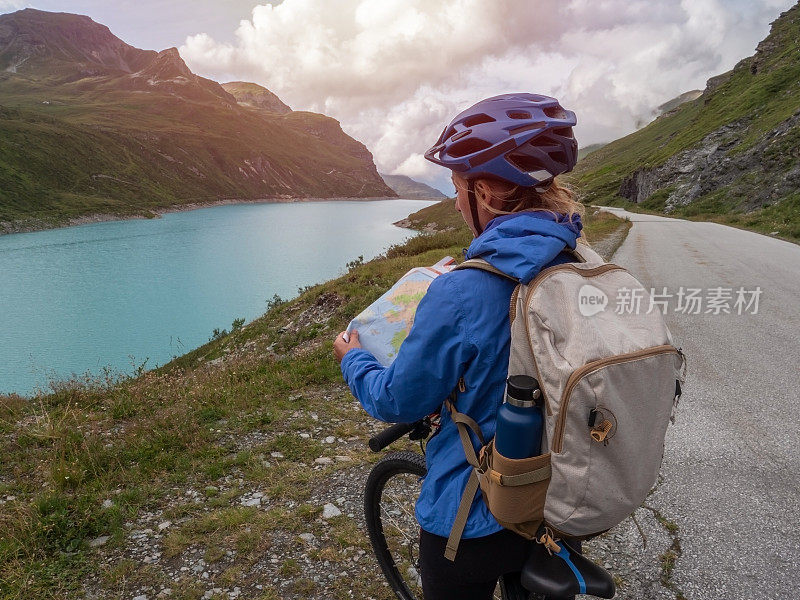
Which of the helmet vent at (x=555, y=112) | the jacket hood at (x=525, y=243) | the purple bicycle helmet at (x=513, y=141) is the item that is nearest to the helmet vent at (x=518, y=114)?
the purple bicycle helmet at (x=513, y=141)

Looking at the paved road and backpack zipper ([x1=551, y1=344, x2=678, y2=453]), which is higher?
backpack zipper ([x1=551, y1=344, x2=678, y2=453])

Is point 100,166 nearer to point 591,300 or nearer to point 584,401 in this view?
point 591,300

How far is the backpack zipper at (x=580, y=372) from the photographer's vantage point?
56.6 inches

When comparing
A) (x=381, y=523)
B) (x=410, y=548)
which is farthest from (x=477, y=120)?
(x=410, y=548)

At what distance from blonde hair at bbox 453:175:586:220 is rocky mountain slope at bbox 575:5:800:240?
16.1m

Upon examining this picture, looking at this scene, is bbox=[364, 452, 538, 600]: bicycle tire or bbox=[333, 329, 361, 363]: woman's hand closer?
bbox=[333, 329, 361, 363]: woman's hand

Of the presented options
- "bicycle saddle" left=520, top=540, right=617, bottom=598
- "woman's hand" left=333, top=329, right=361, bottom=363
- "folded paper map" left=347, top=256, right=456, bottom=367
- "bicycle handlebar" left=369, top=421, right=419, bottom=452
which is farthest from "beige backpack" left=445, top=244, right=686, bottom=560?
"bicycle handlebar" left=369, top=421, right=419, bottom=452

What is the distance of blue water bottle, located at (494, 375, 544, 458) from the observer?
4.92 feet

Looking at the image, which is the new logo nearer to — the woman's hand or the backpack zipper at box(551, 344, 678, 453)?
the backpack zipper at box(551, 344, 678, 453)

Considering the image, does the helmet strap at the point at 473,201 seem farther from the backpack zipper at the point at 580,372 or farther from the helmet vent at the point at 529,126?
A: the backpack zipper at the point at 580,372

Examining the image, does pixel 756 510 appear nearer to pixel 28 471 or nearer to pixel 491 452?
pixel 491 452

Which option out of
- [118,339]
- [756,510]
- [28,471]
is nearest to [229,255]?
[118,339]

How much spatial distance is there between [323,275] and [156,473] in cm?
3771

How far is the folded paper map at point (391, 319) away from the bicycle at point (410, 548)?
1.65 ft
